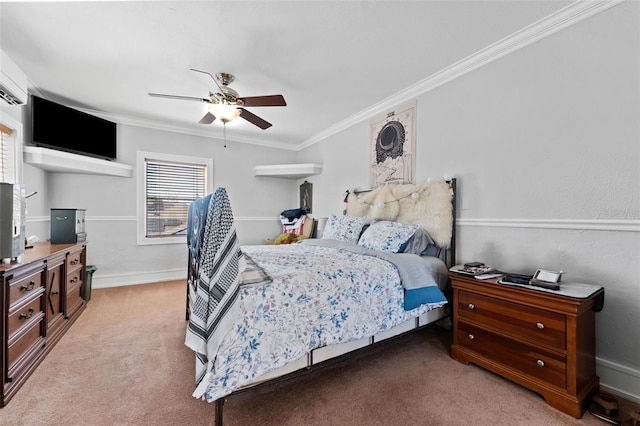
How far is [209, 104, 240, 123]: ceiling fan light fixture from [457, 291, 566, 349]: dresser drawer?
2708 mm

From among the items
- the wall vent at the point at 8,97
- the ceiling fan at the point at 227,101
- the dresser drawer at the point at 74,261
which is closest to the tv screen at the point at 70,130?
the wall vent at the point at 8,97

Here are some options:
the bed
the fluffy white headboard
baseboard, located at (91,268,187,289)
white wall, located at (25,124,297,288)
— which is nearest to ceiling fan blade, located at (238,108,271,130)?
the bed

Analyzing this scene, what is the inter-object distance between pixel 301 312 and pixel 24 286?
1977 millimetres

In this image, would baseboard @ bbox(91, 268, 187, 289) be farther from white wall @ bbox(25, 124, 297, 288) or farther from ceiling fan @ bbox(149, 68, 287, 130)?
ceiling fan @ bbox(149, 68, 287, 130)

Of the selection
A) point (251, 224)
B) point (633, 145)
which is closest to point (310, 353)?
point (633, 145)

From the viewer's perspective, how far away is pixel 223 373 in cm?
132

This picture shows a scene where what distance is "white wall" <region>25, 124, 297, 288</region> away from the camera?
377 centimetres

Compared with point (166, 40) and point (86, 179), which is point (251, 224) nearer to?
point (86, 179)

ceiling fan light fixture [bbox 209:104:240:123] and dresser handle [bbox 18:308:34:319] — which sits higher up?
ceiling fan light fixture [bbox 209:104:240:123]

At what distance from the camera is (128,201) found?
4270 millimetres

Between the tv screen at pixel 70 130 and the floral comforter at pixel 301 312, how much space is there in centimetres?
325

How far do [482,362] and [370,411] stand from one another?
97 cm

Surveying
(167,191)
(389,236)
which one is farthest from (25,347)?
(167,191)

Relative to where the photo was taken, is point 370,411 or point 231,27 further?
point 231,27
